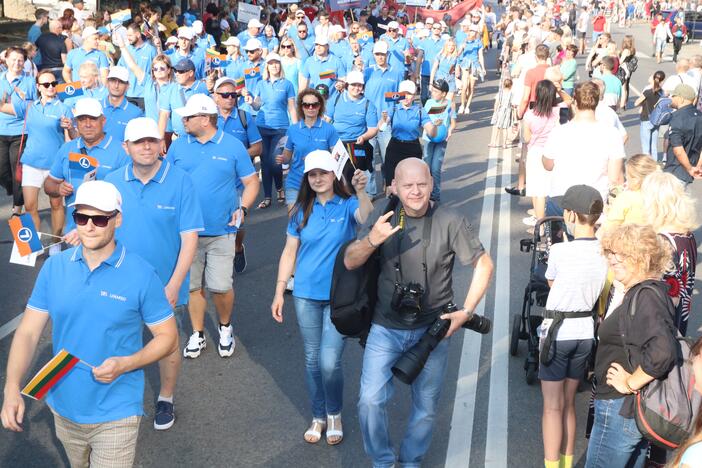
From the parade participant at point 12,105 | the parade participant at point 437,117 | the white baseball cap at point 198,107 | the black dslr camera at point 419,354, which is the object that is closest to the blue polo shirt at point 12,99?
the parade participant at point 12,105

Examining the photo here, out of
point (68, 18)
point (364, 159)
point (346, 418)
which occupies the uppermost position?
point (68, 18)

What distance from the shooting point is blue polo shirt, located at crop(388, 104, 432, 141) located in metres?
9.80

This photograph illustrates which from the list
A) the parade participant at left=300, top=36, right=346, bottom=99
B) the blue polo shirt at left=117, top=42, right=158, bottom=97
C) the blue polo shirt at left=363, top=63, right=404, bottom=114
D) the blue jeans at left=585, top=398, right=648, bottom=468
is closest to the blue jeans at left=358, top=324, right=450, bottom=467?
the blue jeans at left=585, top=398, right=648, bottom=468

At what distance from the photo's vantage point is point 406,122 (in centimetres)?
978

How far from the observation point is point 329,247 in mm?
5234

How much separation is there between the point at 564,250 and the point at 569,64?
11349 mm

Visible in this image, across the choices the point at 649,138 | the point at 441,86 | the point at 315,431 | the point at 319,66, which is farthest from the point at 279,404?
the point at 649,138

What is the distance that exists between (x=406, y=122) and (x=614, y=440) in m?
6.06

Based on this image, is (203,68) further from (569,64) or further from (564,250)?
(564,250)

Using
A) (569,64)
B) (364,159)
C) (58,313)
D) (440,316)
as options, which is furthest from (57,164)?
(569,64)

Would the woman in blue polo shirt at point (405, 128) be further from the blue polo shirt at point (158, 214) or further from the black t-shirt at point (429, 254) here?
the black t-shirt at point (429, 254)

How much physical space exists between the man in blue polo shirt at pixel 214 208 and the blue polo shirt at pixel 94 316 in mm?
2707

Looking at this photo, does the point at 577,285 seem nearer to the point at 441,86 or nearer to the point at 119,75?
the point at 119,75

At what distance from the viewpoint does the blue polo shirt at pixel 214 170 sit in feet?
21.6
